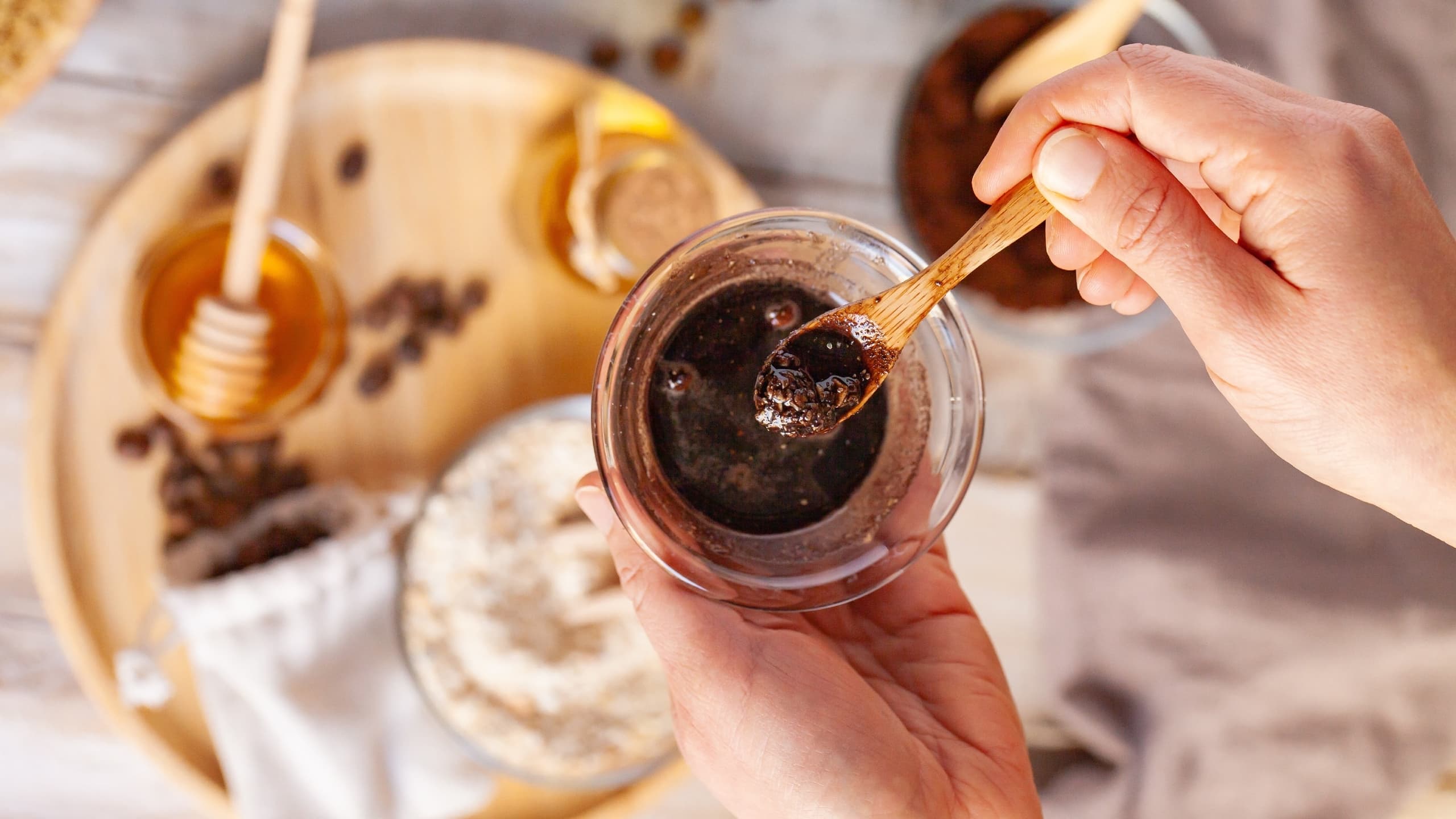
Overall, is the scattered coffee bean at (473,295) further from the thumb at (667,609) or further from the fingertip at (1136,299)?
the fingertip at (1136,299)

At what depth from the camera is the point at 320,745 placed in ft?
5.55

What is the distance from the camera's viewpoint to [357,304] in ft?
5.93

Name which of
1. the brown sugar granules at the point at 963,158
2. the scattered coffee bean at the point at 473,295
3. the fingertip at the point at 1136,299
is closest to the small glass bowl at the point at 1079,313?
the brown sugar granules at the point at 963,158

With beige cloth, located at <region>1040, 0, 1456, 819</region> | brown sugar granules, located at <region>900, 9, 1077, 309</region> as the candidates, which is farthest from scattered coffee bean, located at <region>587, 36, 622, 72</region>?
beige cloth, located at <region>1040, 0, 1456, 819</region>

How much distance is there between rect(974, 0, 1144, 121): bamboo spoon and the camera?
61.3 inches

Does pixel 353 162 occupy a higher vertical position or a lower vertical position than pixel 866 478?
higher

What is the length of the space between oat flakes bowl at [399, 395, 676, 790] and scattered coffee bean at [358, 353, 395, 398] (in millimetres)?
228

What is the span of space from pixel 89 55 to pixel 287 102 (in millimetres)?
551

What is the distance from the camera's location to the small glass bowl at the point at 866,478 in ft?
4.01

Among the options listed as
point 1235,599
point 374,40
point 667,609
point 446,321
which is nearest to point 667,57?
point 374,40

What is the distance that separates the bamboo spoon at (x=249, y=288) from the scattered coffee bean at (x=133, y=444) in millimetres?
132

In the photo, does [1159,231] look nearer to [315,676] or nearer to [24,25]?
[315,676]

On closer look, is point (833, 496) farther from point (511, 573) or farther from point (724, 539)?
point (511, 573)

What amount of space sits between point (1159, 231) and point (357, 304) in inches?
54.8
